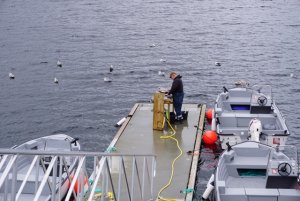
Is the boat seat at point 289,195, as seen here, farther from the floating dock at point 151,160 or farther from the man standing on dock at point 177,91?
the man standing on dock at point 177,91

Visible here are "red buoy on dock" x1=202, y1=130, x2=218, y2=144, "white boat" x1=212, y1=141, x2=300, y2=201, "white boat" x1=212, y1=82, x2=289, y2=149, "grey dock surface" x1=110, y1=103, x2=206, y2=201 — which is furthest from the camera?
"red buoy on dock" x1=202, y1=130, x2=218, y2=144

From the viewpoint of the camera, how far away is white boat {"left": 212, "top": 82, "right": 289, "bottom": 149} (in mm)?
19109

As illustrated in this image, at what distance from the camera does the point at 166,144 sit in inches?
725

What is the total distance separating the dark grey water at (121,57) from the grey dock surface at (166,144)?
2904mm

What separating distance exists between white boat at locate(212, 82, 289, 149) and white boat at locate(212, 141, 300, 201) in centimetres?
184

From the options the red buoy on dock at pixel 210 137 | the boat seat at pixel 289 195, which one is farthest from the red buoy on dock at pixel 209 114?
the boat seat at pixel 289 195

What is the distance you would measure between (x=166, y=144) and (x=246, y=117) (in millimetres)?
4387

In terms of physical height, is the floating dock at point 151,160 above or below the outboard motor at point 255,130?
below

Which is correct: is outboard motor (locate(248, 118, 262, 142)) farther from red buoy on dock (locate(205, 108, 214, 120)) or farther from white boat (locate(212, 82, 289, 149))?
red buoy on dock (locate(205, 108, 214, 120))

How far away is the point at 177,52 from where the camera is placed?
39.7 metres

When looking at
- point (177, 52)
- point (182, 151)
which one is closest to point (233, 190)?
point (182, 151)

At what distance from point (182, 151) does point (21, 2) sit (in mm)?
51355

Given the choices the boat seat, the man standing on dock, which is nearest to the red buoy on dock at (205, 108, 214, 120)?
the man standing on dock

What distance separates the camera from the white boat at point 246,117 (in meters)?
19.1
